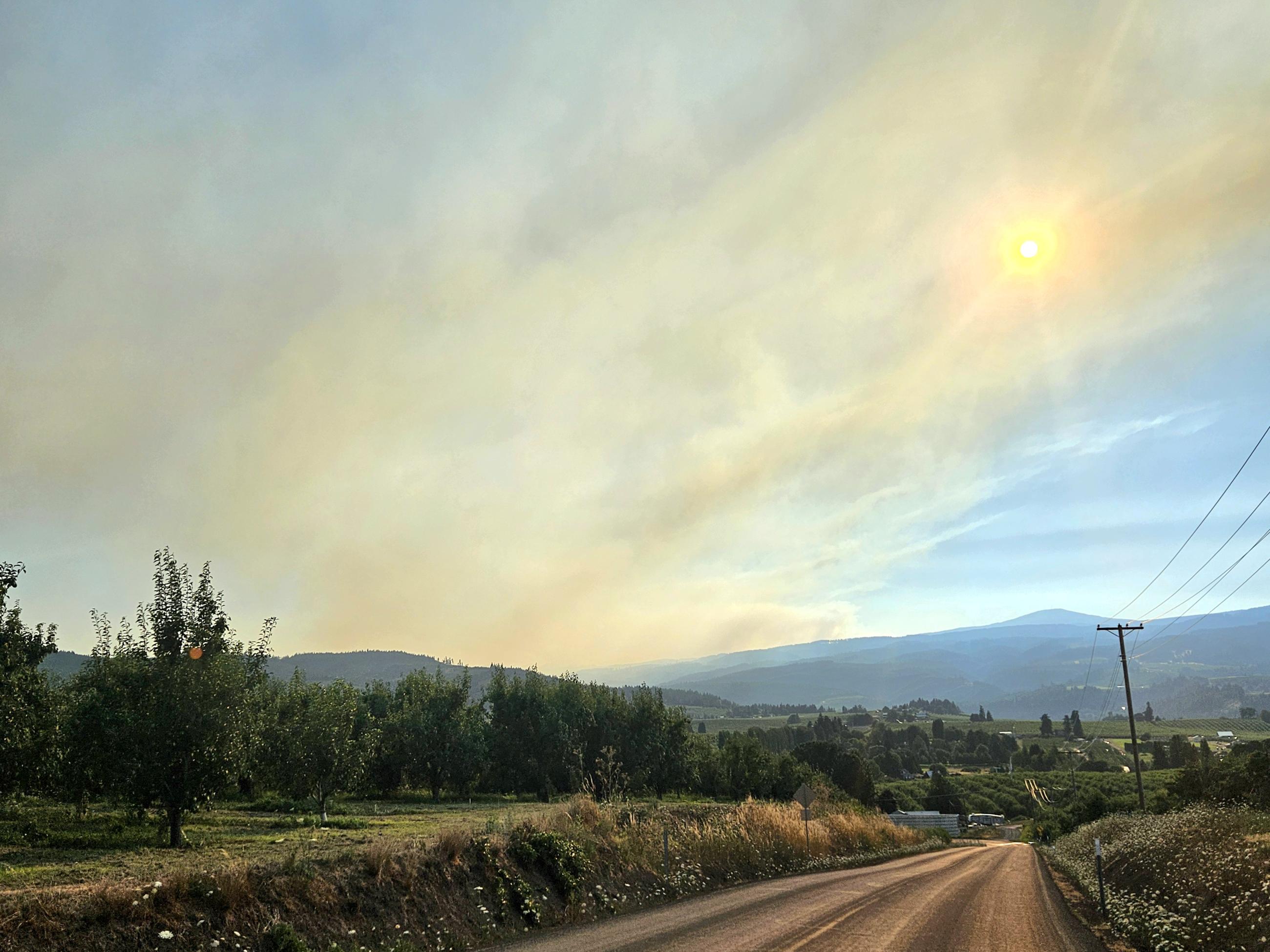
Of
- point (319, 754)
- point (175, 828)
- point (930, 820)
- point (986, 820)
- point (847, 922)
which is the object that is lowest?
point (986, 820)

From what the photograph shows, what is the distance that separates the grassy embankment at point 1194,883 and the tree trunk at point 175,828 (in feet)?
81.6

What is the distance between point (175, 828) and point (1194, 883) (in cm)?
2768

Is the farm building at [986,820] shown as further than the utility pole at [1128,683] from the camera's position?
Yes

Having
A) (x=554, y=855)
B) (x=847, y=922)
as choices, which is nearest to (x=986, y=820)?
(x=847, y=922)

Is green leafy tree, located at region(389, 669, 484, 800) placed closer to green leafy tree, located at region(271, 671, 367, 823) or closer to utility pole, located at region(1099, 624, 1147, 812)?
green leafy tree, located at region(271, 671, 367, 823)

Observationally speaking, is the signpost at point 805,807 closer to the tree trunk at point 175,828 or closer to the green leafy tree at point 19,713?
the tree trunk at point 175,828

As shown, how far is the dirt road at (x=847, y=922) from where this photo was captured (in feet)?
47.4

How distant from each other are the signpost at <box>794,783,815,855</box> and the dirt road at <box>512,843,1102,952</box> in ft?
15.6

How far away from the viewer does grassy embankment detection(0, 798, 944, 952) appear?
10.9 m

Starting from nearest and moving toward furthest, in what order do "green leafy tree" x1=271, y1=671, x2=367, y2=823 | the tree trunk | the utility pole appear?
the tree trunk < "green leafy tree" x1=271, y1=671, x2=367, y2=823 < the utility pole

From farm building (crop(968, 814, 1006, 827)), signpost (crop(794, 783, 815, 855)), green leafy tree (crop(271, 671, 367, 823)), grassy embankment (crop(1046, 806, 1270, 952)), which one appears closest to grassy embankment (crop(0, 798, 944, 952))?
signpost (crop(794, 783, 815, 855))

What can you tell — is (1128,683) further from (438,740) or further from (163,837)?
(163,837)

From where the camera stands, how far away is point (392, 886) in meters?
14.8

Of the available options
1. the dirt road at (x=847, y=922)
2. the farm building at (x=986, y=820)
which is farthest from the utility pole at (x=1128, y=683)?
the farm building at (x=986, y=820)
